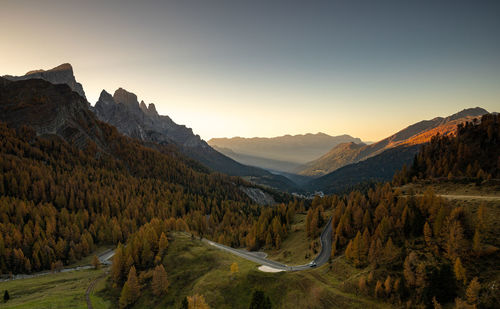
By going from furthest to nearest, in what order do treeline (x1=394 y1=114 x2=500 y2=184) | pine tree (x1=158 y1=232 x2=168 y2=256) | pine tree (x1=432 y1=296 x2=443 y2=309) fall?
1. treeline (x1=394 y1=114 x2=500 y2=184)
2. pine tree (x1=158 y1=232 x2=168 y2=256)
3. pine tree (x1=432 y1=296 x2=443 y2=309)

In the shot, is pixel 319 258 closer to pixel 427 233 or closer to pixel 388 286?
pixel 427 233

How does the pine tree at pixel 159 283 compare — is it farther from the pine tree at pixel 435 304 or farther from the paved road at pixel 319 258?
the pine tree at pixel 435 304

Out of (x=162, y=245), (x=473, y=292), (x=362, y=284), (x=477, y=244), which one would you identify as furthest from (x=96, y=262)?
(x=477, y=244)

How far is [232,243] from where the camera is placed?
6068 inches

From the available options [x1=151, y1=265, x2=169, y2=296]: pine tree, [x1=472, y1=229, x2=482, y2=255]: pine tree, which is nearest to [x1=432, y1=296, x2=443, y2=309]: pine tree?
[x1=472, y1=229, x2=482, y2=255]: pine tree

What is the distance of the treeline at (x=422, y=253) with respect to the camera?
54594mm

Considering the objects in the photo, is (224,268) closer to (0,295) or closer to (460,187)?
(0,295)

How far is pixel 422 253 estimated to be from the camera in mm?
67562

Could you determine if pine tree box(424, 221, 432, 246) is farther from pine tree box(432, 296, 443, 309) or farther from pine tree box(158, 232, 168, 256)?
pine tree box(158, 232, 168, 256)

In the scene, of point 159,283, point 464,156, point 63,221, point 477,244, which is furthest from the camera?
point 63,221

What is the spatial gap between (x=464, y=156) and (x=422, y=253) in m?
111

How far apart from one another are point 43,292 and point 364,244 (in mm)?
108941

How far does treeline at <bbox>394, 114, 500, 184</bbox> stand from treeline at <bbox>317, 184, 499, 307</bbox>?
60176 millimetres

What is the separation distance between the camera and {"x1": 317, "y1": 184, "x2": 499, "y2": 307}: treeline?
54.6m
